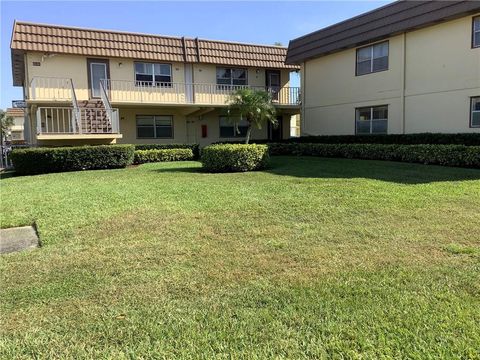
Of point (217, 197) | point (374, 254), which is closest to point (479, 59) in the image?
point (217, 197)

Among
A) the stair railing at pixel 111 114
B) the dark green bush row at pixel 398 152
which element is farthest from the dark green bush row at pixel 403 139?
the stair railing at pixel 111 114

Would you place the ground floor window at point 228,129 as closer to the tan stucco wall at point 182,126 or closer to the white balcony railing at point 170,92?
the tan stucco wall at point 182,126

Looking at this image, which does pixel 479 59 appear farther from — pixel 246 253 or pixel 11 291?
pixel 11 291

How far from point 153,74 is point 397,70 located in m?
11.6

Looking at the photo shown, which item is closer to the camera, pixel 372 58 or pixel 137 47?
pixel 372 58

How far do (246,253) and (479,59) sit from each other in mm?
12308

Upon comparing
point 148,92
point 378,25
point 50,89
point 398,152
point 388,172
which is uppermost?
point 378,25

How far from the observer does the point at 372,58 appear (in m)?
17.2

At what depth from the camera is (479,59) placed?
1324 cm

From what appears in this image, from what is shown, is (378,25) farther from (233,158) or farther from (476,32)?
(233,158)

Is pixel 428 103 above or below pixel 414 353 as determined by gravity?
above

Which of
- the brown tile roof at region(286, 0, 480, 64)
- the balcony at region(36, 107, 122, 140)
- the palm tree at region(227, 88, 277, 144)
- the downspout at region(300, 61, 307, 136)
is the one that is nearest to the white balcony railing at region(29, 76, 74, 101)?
the balcony at region(36, 107, 122, 140)

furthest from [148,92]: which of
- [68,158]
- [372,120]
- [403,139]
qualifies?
[403,139]

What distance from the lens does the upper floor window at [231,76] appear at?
22453 mm
